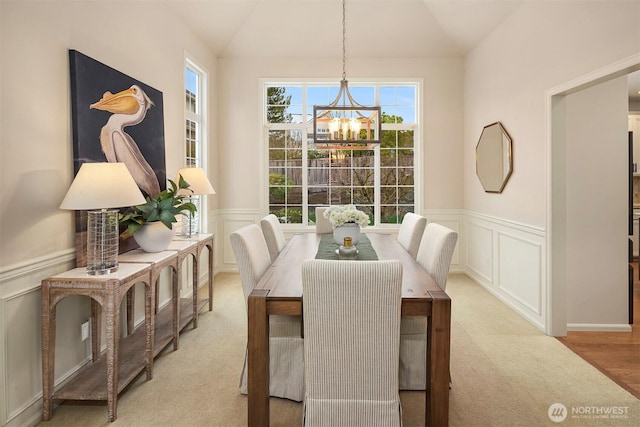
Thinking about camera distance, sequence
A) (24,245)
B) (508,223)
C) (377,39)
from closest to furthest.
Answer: (24,245), (508,223), (377,39)

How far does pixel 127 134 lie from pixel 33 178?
967 mm

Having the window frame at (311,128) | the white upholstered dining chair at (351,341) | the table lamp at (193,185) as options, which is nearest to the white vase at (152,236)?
the table lamp at (193,185)

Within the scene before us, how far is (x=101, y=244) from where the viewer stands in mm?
2197

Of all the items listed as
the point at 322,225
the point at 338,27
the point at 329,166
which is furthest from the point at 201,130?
the point at 338,27

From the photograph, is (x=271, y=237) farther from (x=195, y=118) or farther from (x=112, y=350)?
(x=195, y=118)

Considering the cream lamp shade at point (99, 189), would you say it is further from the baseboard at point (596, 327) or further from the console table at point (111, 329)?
the baseboard at point (596, 327)

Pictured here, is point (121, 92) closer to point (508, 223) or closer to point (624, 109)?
point (508, 223)

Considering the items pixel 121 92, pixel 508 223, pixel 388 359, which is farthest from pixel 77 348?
pixel 508 223

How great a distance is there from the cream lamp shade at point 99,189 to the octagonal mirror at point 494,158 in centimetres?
357

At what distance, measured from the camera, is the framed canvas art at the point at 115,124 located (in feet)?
7.84

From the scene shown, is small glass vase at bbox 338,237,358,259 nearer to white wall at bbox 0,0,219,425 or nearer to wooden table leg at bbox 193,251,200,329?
wooden table leg at bbox 193,251,200,329

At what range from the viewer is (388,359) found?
1705 mm

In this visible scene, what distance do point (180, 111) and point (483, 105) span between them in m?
3.61

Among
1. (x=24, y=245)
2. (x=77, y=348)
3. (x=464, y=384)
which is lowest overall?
(x=464, y=384)
